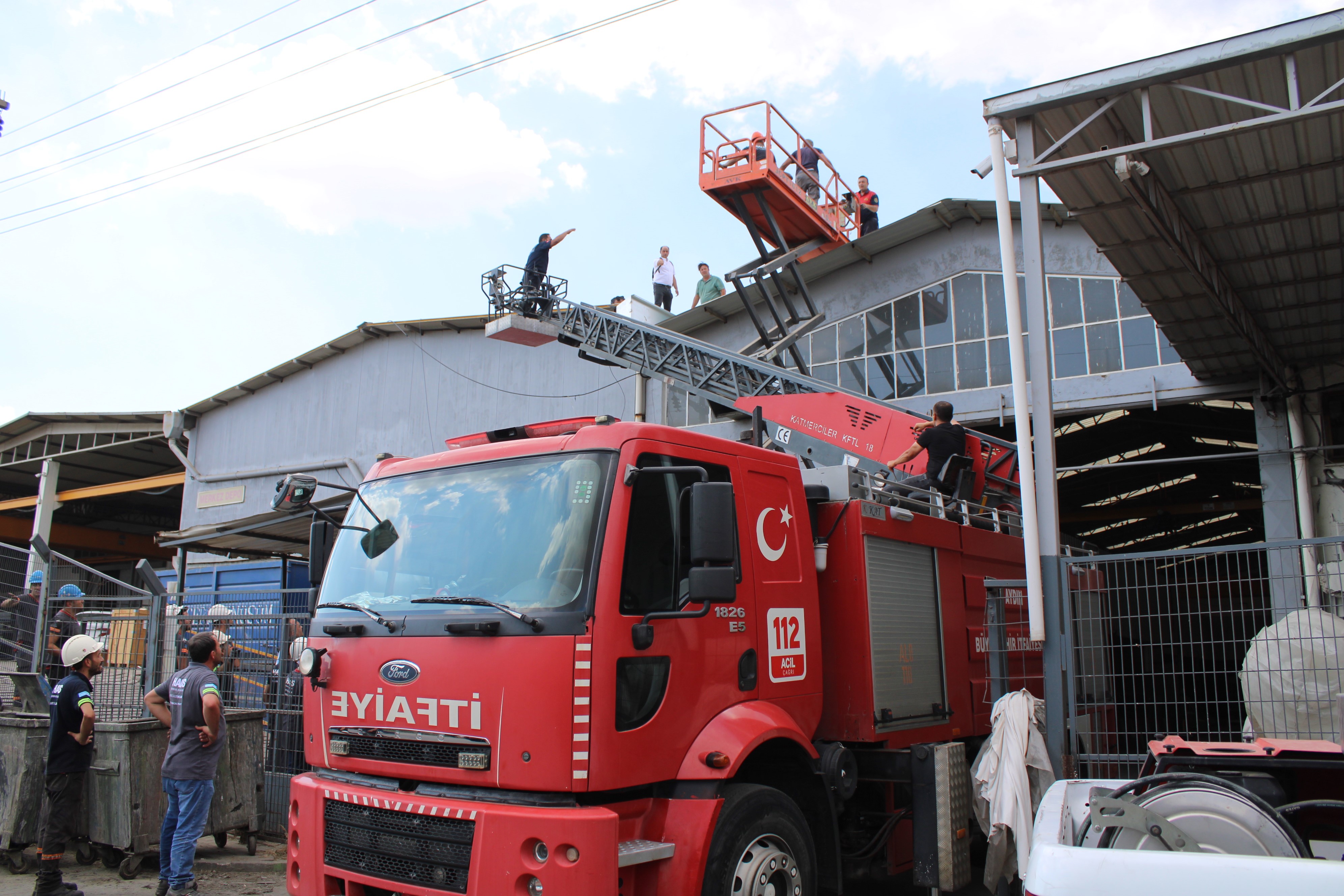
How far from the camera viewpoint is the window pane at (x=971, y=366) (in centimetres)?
1592

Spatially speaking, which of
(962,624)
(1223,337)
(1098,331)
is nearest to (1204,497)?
(1098,331)

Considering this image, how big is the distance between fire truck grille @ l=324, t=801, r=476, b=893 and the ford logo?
0.59m

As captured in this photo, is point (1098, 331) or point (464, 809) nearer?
point (464, 809)

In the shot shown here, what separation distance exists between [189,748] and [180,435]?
21.6 meters

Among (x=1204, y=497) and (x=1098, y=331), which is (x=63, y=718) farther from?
(x=1204, y=497)

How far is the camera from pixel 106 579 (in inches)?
347

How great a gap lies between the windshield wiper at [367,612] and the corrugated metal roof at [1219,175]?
5.05m

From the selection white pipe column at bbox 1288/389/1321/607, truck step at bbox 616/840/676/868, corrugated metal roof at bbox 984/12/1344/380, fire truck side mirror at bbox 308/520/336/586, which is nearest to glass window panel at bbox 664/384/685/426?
corrugated metal roof at bbox 984/12/1344/380

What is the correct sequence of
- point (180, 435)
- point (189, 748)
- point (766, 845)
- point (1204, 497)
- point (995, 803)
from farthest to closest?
point (180, 435), point (1204, 497), point (189, 748), point (995, 803), point (766, 845)

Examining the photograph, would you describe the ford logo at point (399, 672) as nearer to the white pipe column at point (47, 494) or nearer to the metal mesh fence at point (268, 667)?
the metal mesh fence at point (268, 667)

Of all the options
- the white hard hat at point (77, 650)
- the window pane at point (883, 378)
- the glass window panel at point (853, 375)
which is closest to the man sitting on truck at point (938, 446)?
the white hard hat at point (77, 650)

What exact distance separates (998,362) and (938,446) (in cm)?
855

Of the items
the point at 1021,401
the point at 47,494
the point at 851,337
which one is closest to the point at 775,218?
the point at 851,337

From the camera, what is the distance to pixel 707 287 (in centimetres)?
2175
